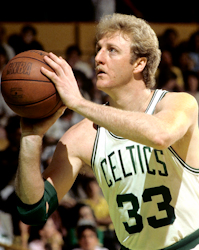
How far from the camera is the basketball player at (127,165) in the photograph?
2.90m

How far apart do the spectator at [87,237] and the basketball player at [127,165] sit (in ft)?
7.49

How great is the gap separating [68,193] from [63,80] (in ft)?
12.7

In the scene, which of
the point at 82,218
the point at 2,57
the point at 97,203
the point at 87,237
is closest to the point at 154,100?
the point at 87,237

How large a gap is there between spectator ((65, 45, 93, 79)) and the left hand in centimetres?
496

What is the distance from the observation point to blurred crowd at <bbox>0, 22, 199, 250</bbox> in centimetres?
559

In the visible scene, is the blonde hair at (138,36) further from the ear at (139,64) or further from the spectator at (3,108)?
the spectator at (3,108)

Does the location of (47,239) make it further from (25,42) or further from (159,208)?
(25,42)

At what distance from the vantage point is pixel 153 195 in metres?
2.92

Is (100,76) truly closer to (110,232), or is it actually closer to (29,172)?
(29,172)

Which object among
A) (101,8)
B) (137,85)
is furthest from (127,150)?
(101,8)

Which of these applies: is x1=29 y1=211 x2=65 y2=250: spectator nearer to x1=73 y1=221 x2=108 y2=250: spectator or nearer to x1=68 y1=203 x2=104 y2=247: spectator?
x1=68 y1=203 x2=104 y2=247: spectator

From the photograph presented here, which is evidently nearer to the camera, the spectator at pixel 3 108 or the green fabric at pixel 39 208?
the green fabric at pixel 39 208

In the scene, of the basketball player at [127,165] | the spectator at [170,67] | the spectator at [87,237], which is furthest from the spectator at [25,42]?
the basketball player at [127,165]

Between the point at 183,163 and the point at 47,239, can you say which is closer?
the point at 183,163
